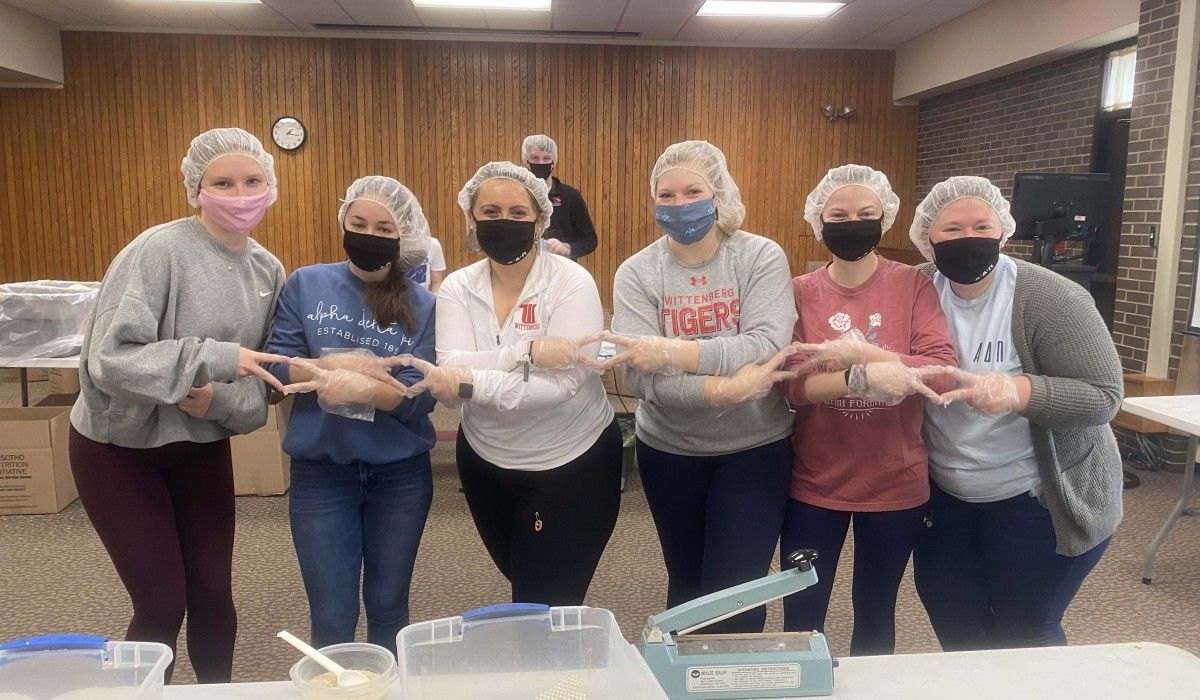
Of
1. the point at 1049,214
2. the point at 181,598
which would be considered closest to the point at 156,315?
the point at 181,598

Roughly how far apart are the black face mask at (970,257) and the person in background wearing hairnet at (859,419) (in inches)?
3.2

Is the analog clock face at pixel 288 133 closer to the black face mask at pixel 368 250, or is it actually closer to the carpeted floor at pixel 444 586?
the carpeted floor at pixel 444 586

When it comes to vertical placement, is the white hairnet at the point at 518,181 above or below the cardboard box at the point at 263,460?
above

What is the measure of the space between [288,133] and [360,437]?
6.78 meters

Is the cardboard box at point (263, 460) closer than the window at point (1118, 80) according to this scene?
Yes

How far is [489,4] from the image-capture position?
6.66 metres

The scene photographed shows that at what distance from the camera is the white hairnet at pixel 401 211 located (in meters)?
1.98

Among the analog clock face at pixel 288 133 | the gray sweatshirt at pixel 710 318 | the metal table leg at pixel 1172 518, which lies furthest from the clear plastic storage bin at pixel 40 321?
the metal table leg at pixel 1172 518

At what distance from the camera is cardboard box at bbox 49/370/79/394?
5387 mm

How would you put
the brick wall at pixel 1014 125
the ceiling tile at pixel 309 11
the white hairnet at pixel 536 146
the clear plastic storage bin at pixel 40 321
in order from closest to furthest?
the clear plastic storage bin at pixel 40 321, the white hairnet at pixel 536 146, the brick wall at pixel 1014 125, the ceiling tile at pixel 309 11

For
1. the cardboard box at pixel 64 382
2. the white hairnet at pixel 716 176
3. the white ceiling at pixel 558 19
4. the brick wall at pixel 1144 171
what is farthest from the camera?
the white ceiling at pixel 558 19

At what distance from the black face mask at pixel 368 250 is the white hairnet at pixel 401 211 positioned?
0.04m

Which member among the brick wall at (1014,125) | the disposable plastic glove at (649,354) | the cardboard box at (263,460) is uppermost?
the brick wall at (1014,125)

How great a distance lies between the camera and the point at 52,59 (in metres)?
7.27
